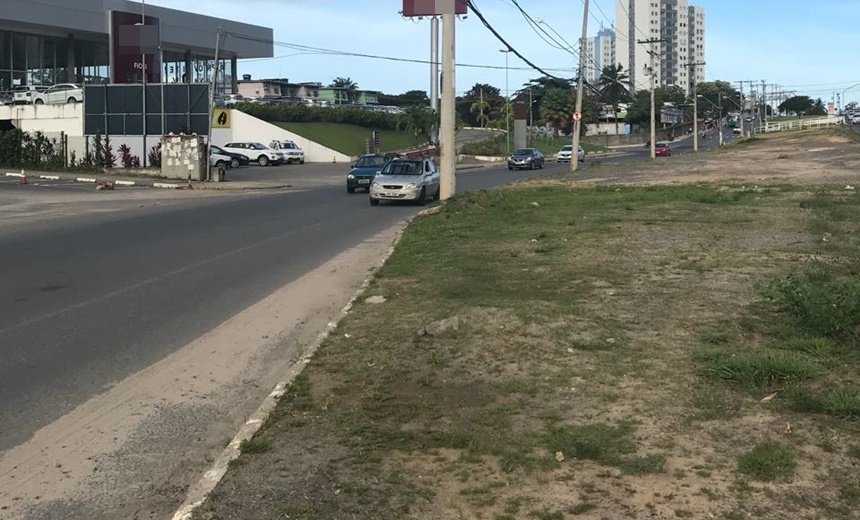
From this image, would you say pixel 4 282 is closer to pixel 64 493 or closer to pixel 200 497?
pixel 64 493

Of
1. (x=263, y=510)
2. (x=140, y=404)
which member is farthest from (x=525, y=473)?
(x=140, y=404)

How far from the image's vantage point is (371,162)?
3409 cm

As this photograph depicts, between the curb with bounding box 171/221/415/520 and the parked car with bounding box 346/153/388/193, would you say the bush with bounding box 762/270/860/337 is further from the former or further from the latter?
the parked car with bounding box 346/153/388/193

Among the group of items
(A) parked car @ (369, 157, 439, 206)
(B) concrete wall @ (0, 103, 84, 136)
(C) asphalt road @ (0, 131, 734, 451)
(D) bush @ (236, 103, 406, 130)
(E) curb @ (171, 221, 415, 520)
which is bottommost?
(E) curb @ (171, 221, 415, 520)

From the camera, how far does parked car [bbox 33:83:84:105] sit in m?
51.0

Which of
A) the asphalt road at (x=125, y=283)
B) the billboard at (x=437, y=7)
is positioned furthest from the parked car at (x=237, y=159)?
the asphalt road at (x=125, y=283)

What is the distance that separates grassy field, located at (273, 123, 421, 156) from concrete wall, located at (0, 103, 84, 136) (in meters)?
22.6

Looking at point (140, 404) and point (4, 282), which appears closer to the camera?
point (140, 404)

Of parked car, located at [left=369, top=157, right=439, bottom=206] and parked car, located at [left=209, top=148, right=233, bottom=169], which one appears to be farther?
parked car, located at [left=209, top=148, right=233, bottom=169]

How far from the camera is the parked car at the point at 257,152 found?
60.0 meters

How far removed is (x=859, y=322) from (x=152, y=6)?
219 ft

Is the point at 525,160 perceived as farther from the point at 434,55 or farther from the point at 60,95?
the point at 60,95

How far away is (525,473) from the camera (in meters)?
4.57

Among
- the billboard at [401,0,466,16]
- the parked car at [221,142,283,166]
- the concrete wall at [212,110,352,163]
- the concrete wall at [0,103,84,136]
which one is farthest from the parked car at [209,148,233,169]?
the billboard at [401,0,466,16]
